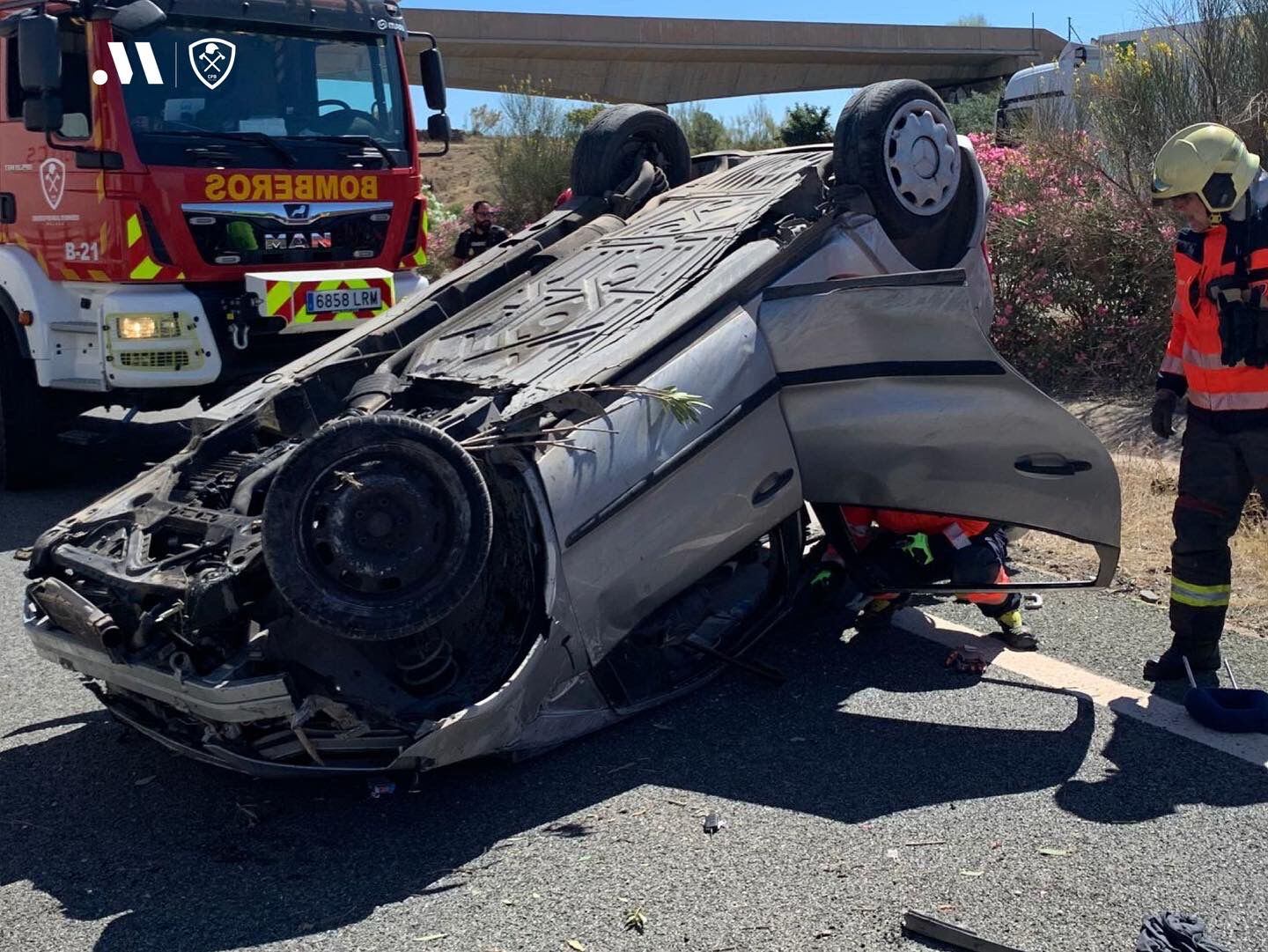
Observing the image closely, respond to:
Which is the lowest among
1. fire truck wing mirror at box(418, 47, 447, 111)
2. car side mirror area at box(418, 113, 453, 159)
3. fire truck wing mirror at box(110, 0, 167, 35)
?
car side mirror area at box(418, 113, 453, 159)

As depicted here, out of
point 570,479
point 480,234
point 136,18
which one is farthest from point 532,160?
point 570,479

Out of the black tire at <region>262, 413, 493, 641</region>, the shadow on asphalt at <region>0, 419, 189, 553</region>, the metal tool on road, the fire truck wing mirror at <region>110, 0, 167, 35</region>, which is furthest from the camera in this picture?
the shadow on asphalt at <region>0, 419, 189, 553</region>

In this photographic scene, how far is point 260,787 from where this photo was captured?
3914 millimetres

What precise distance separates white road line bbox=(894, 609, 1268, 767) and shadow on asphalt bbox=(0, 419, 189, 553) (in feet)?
15.3

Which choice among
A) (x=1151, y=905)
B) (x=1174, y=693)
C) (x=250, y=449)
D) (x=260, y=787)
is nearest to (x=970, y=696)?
(x=1174, y=693)

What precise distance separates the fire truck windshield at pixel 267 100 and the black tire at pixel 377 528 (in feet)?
14.8

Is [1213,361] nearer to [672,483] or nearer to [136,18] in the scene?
[672,483]

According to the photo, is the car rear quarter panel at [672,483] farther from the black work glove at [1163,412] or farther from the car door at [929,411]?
the black work glove at [1163,412]

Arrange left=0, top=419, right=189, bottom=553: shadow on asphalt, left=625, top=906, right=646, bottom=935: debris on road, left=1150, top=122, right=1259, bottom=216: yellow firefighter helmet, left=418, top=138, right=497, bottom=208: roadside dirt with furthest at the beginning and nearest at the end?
left=418, top=138, right=497, bottom=208: roadside dirt
left=0, top=419, right=189, bottom=553: shadow on asphalt
left=1150, top=122, right=1259, bottom=216: yellow firefighter helmet
left=625, top=906, right=646, bottom=935: debris on road

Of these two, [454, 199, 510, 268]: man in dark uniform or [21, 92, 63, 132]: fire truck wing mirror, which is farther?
[454, 199, 510, 268]: man in dark uniform

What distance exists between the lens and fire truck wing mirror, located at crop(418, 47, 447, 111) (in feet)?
29.2

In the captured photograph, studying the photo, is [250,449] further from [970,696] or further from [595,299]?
[970,696]

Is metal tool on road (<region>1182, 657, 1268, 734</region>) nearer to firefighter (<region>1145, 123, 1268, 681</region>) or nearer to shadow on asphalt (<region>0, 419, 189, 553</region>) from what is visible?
firefighter (<region>1145, 123, 1268, 681</region>)

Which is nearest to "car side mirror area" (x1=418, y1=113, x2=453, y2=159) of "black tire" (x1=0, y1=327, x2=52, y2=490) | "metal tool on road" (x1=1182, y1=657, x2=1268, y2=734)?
"black tire" (x1=0, y1=327, x2=52, y2=490)
